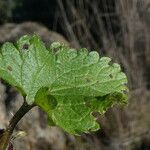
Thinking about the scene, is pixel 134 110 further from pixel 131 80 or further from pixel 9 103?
pixel 9 103

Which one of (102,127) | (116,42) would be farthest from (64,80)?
(116,42)

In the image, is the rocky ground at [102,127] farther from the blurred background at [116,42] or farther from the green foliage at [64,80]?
the green foliage at [64,80]

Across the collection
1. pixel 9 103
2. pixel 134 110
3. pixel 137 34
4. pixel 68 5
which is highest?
pixel 9 103

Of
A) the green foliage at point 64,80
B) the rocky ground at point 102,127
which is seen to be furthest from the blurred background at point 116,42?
the green foliage at point 64,80

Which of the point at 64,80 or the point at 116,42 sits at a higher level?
the point at 64,80

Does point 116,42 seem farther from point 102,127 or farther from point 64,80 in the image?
point 64,80

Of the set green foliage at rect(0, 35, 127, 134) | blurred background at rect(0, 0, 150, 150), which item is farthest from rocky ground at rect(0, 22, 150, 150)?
green foliage at rect(0, 35, 127, 134)

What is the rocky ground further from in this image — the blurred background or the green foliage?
the green foliage

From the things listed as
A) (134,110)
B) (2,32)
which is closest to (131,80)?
(134,110)
